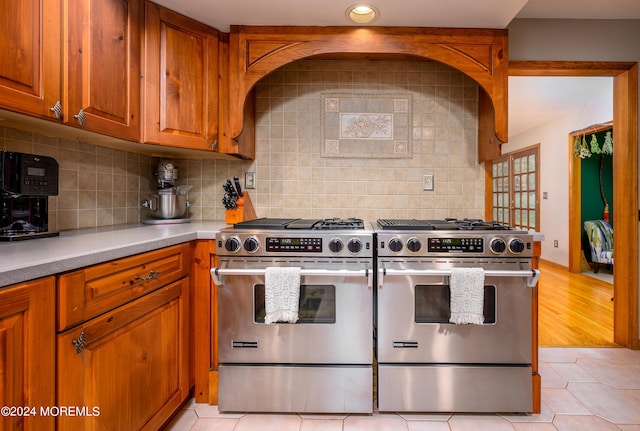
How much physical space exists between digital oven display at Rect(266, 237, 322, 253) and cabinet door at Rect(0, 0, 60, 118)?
96 cm

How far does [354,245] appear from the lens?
1.53m

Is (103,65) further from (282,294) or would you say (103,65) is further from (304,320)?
(304,320)

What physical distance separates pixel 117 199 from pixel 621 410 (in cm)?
289

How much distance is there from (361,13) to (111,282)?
1690 millimetres

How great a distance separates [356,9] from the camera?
170 cm

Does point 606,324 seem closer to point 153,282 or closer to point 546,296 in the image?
point 546,296

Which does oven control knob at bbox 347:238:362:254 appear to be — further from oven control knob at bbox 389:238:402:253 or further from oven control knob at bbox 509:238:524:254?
oven control knob at bbox 509:238:524:254

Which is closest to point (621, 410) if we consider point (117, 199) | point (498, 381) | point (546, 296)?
point (498, 381)

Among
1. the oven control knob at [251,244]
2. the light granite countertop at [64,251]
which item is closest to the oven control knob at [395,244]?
the oven control knob at [251,244]

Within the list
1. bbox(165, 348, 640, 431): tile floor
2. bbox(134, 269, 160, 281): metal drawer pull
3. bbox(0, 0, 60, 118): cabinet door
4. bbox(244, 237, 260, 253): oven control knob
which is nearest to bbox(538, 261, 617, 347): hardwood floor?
bbox(165, 348, 640, 431): tile floor

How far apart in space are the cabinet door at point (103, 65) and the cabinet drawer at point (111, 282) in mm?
596

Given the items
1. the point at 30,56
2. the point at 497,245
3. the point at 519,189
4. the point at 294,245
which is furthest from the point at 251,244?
the point at 519,189

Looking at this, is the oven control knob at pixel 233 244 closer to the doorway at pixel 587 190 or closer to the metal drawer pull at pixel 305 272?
the metal drawer pull at pixel 305 272

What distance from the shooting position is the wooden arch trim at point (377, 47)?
1.85 m
